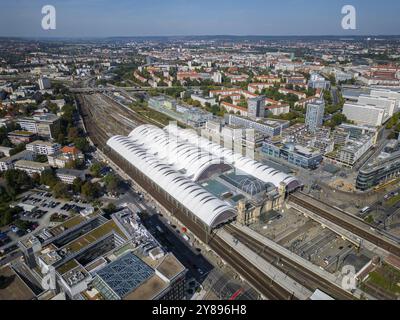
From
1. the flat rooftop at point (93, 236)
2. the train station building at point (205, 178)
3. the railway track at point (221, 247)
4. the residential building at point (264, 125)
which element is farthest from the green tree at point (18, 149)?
the residential building at point (264, 125)

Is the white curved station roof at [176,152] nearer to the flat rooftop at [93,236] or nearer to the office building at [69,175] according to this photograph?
the office building at [69,175]

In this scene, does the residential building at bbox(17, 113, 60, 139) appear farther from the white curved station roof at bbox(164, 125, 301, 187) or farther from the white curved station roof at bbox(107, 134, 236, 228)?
the white curved station roof at bbox(164, 125, 301, 187)

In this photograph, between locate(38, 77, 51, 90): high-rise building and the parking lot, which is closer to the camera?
the parking lot

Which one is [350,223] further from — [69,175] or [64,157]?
[64,157]

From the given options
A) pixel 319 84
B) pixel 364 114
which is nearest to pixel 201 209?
pixel 364 114

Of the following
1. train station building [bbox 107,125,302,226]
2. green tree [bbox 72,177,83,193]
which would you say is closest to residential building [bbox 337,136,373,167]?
train station building [bbox 107,125,302,226]
